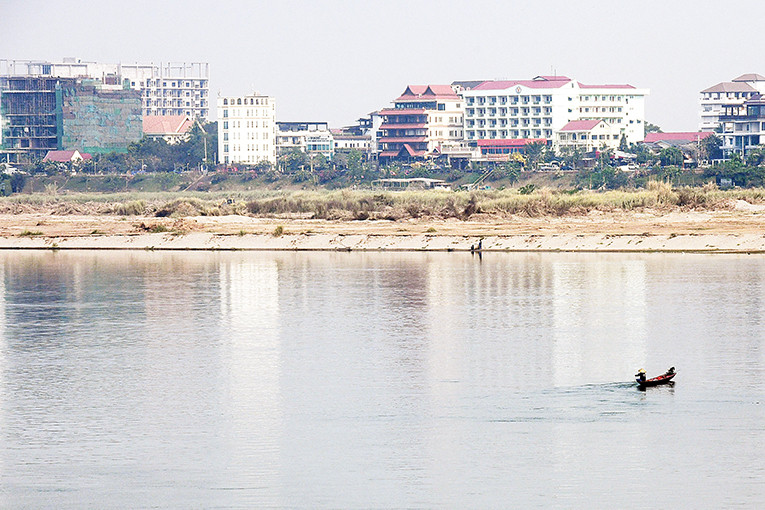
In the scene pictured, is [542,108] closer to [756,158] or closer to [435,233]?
[756,158]

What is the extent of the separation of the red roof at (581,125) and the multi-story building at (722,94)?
29.4m

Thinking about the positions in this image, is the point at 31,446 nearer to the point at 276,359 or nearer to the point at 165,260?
the point at 276,359

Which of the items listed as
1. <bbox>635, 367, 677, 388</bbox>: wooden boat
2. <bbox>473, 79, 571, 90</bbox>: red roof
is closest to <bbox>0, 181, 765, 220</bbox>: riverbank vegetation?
<bbox>635, 367, 677, 388</bbox>: wooden boat

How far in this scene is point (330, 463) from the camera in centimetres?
2122

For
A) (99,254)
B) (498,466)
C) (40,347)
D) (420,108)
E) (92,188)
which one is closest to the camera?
(498,466)

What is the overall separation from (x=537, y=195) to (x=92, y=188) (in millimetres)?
92149

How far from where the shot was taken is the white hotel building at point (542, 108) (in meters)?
176

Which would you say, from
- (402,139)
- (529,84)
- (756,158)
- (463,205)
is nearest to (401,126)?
(402,139)

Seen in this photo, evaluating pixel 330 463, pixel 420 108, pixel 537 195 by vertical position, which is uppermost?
pixel 420 108

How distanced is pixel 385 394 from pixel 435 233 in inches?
1661

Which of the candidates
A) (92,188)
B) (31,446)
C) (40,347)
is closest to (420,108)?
(92,188)

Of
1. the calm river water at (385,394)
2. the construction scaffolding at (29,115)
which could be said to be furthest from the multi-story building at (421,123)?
the calm river water at (385,394)

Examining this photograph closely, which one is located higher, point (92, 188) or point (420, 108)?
point (420, 108)

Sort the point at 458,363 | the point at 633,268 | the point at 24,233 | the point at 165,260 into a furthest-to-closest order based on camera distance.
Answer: the point at 24,233 < the point at 165,260 < the point at 633,268 < the point at 458,363
